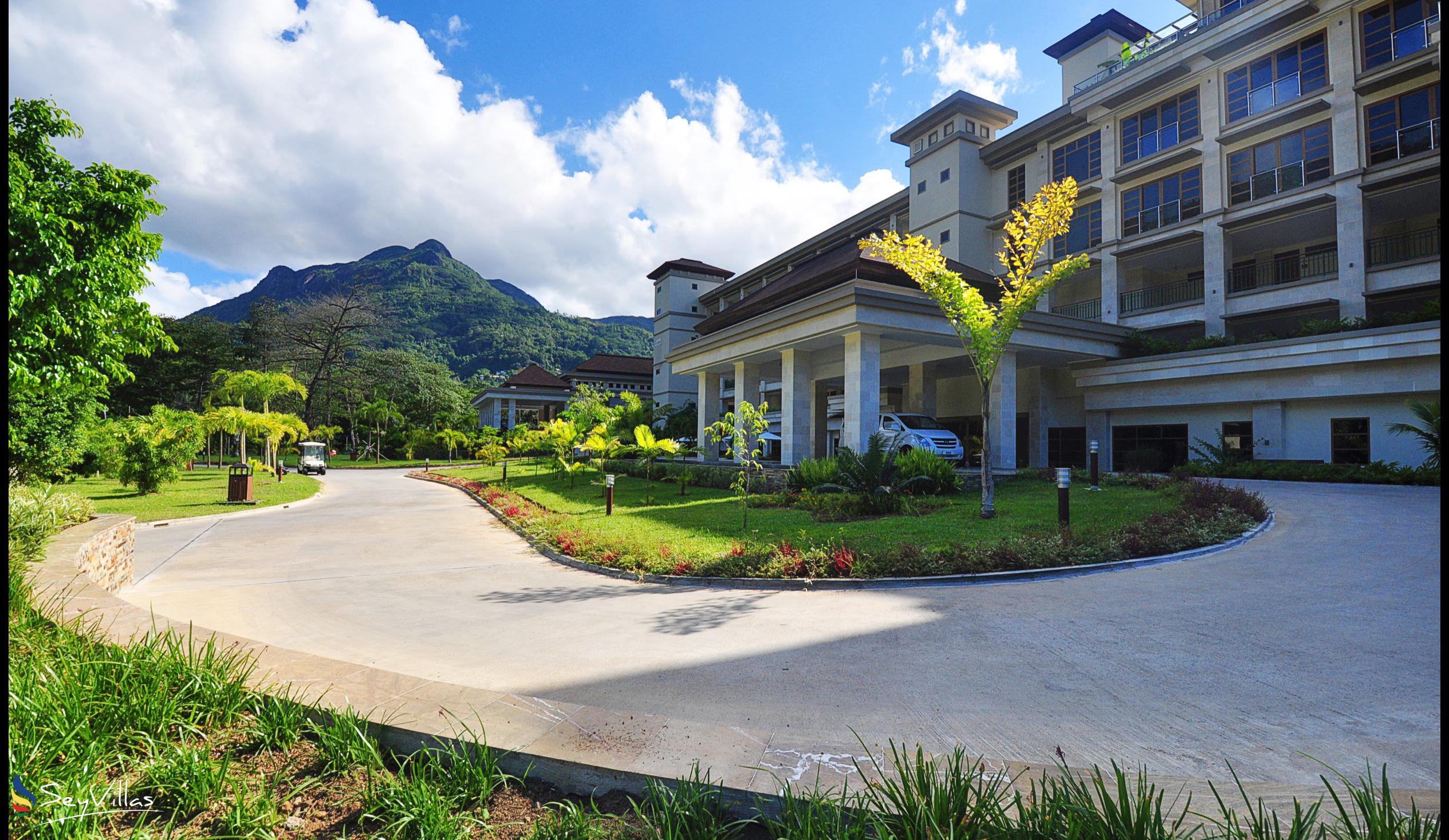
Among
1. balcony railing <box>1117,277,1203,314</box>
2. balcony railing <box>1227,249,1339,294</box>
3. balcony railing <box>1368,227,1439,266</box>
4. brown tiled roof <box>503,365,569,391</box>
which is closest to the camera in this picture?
balcony railing <box>1368,227,1439,266</box>

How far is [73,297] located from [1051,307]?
33.7 meters

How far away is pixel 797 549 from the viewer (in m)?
9.12

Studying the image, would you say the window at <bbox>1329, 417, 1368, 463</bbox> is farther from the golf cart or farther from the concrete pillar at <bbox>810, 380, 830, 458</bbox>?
the golf cart

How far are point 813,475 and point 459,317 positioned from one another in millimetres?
98631

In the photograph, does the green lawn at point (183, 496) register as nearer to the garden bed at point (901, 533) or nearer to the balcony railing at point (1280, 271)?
the garden bed at point (901, 533)

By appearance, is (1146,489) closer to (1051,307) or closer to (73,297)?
(1051,307)

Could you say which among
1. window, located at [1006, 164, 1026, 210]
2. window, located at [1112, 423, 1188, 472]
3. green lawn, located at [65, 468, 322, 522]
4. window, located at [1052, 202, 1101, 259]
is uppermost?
window, located at [1006, 164, 1026, 210]

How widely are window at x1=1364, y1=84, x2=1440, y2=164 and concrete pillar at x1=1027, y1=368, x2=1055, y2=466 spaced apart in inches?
484

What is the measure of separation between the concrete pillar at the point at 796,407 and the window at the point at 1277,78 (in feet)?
65.5

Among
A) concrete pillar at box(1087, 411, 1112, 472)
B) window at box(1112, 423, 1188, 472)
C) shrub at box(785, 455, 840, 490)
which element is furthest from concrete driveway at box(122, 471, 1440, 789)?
concrete pillar at box(1087, 411, 1112, 472)

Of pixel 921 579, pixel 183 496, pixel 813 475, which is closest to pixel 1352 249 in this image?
pixel 813 475

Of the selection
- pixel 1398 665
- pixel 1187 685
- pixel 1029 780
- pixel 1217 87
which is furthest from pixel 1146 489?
pixel 1217 87

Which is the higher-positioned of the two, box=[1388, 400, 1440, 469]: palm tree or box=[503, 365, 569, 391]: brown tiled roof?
box=[503, 365, 569, 391]: brown tiled roof

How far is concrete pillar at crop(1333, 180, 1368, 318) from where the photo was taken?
22109mm
